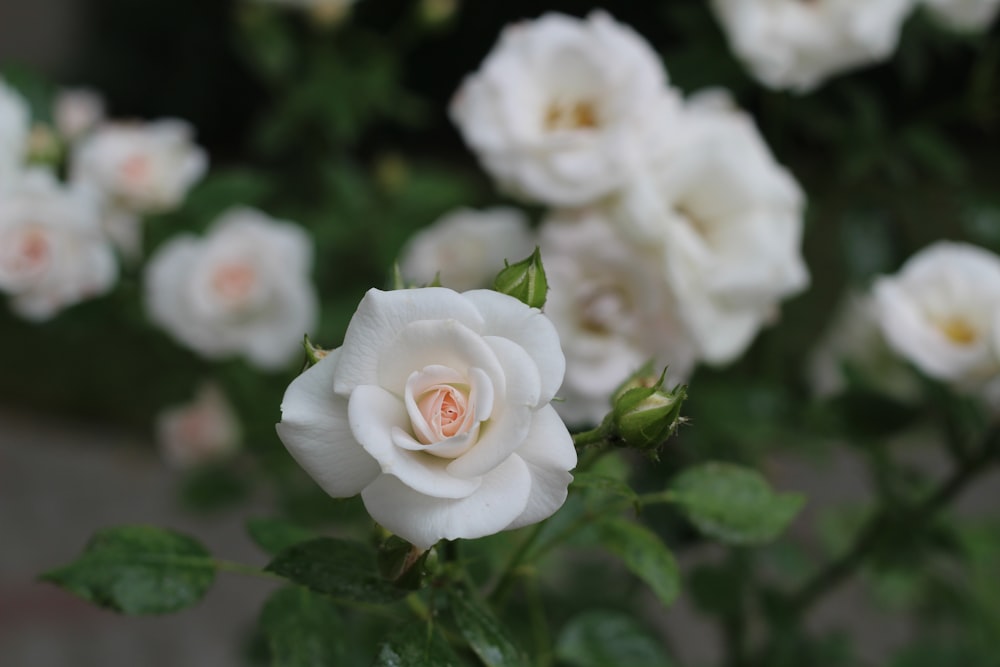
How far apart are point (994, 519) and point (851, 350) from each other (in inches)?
13.7

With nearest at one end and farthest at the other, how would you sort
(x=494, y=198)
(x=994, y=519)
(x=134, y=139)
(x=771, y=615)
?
(x=771, y=615) < (x=134, y=139) < (x=994, y=519) < (x=494, y=198)

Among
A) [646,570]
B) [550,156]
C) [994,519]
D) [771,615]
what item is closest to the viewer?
[646,570]

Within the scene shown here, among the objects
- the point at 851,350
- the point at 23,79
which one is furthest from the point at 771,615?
the point at 23,79

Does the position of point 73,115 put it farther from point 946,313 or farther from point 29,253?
point 946,313

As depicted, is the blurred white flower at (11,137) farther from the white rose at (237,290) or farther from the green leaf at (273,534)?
the green leaf at (273,534)

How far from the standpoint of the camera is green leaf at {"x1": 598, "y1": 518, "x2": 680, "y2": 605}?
1.65 feet

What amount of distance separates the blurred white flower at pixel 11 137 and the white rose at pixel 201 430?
350 millimetres

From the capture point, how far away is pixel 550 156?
2.25 ft

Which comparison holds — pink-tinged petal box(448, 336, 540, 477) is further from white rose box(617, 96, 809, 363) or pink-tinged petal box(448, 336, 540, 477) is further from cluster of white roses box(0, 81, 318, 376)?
cluster of white roses box(0, 81, 318, 376)

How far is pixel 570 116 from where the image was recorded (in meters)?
0.75

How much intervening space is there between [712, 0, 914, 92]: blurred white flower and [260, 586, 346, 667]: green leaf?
1.71ft

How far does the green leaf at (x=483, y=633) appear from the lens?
42 centimetres

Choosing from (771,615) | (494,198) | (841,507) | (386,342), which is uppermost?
(386,342)

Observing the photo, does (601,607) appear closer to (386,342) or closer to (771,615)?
(771,615)
